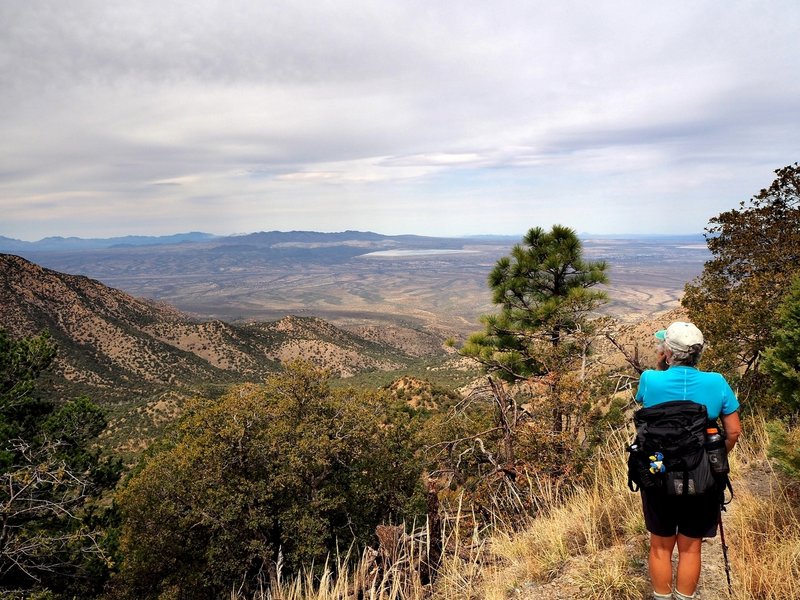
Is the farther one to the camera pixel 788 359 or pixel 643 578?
pixel 788 359

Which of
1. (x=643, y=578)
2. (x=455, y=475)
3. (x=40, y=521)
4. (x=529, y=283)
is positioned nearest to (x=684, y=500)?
(x=643, y=578)

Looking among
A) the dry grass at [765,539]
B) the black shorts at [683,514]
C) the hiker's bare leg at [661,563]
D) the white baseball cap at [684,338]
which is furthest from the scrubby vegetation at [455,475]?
the white baseball cap at [684,338]

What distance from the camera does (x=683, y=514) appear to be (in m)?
3.15

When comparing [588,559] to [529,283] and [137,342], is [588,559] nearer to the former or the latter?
[529,283]

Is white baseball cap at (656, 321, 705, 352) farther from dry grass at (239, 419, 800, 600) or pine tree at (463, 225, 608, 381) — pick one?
pine tree at (463, 225, 608, 381)

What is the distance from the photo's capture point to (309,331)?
313 feet

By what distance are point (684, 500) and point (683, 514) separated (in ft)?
0.45

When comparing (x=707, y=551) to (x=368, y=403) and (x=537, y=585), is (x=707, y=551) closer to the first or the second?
(x=537, y=585)

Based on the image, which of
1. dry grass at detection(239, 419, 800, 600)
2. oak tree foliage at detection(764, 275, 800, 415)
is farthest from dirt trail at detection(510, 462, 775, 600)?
oak tree foliage at detection(764, 275, 800, 415)

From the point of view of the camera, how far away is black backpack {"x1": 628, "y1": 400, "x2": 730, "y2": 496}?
300 centimetres

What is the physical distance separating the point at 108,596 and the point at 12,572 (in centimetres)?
383

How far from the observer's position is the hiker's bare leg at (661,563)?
3.19 metres

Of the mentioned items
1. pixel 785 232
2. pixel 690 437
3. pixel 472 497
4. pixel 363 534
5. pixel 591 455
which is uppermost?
pixel 785 232

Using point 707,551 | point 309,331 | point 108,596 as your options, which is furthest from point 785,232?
point 309,331
